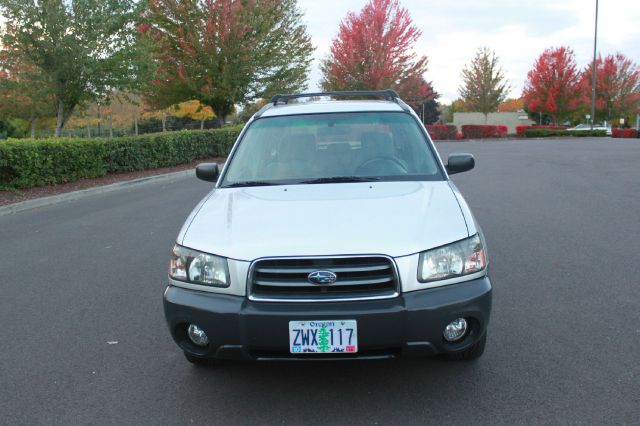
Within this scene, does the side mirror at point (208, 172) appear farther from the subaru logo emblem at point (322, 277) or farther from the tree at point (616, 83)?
the tree at point (616, 83)

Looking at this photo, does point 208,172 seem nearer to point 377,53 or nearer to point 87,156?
point 87,156

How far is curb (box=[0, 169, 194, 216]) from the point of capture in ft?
35.5

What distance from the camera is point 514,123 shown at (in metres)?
72.1

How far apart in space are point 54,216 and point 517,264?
307 inches

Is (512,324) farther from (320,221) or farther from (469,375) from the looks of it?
(320,221)

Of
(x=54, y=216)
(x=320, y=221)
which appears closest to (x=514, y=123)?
(x=54, y=216)

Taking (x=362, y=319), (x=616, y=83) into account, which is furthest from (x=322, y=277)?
(x=616, y=83)

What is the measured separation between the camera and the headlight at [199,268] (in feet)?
10.1

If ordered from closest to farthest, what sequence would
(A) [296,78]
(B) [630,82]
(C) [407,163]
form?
(C) [407,163]
(A) [296,78]
(B) [630,82]

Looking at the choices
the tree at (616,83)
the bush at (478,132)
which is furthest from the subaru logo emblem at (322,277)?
the tree at (616,83)

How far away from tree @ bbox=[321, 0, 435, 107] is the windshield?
3259 cm

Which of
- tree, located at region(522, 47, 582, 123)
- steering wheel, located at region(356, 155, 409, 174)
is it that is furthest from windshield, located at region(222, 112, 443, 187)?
tree, located at region(522, 47, 582, 123)

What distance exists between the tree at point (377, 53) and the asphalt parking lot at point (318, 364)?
Answer: 30.5m

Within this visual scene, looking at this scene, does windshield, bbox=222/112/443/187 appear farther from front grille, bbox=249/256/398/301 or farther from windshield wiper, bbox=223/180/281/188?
front grille, bbox=249/256/398/301
